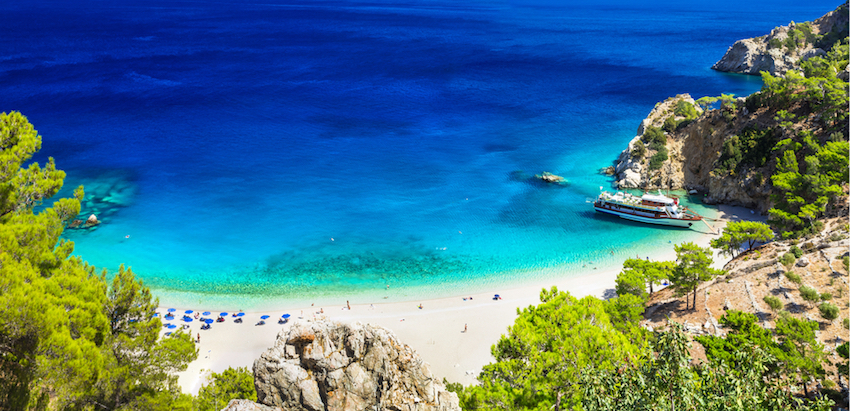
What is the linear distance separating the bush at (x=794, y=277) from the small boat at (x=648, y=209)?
20.9m

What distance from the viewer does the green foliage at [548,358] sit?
21.2 meters

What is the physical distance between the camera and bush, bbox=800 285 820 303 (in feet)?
101

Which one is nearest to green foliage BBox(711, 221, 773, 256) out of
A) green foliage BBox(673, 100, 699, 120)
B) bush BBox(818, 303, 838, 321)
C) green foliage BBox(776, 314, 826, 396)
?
bush BBox(818, 303, 838, 321)

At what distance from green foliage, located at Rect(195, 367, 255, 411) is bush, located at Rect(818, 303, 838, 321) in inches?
1250

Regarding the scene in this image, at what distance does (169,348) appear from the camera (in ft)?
68.2

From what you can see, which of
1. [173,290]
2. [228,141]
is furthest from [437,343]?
[228,141]

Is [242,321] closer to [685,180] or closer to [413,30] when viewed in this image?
[685,180]

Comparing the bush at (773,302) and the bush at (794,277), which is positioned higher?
the bush at (794,277)

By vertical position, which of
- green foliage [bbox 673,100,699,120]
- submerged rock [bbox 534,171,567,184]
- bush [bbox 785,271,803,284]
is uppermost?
green foliage [bbox 673,100,699,120]

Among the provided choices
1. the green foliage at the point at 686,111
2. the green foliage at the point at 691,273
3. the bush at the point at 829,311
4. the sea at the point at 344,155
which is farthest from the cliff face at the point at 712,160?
the bush at the point at 829,311

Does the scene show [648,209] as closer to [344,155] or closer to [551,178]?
[551,178]

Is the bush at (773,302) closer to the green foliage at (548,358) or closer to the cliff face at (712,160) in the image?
the green foliage at (548,358)

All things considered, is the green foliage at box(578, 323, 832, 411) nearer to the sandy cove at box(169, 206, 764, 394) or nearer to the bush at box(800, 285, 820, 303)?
the bush at box(800, 285, 820, 303)

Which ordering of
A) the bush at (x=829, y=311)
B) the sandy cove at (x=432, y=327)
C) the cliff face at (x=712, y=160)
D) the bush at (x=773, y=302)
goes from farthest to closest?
the cliff face at (x=712, y=160), the sandy cove at (x=432, y=327), the bush at (x=773, y=302), the bush at (x=829, y=311)
